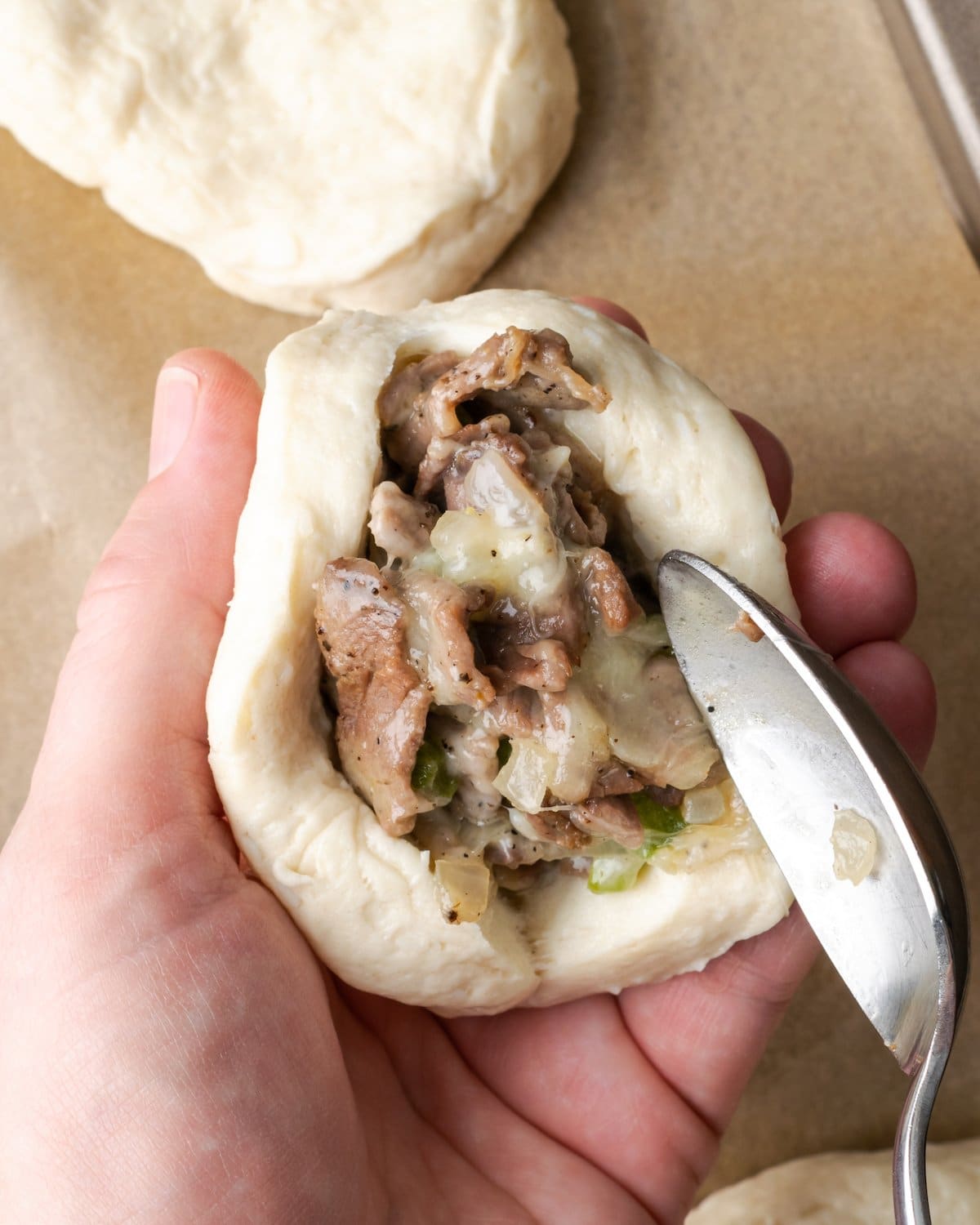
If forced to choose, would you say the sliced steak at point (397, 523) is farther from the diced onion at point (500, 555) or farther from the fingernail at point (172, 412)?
the fingernail at point (172, 412)

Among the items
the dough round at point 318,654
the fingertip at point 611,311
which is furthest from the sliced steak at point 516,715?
the fingertip at point 611,311

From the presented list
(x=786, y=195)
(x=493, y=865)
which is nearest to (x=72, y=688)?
(x=493, y=865)

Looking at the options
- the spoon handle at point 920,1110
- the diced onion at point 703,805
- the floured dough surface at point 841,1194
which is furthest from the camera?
the floured dough surface at point 841,1194

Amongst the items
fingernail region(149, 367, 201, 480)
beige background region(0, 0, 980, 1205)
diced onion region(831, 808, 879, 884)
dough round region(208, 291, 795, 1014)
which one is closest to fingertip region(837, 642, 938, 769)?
dough round region(208, 291, 795, 1014)

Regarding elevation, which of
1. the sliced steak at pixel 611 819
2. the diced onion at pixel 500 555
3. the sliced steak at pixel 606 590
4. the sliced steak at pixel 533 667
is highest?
the diced onion at pixel 500 555

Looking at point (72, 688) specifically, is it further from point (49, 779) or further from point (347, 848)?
point (347, 848)

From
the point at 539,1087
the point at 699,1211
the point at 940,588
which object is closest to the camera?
the point at 539,1087
